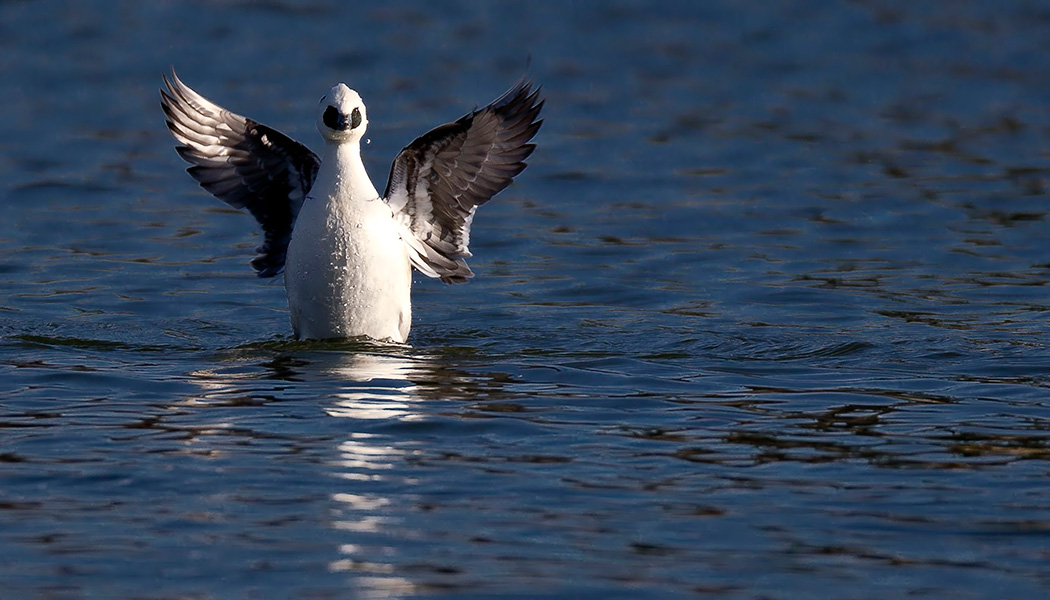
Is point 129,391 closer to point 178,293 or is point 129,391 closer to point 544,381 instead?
point 544,381

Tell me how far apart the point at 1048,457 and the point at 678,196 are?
8336mm

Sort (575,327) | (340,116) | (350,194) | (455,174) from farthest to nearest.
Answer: (575,327)
(455,174)
(350,194)
(340,116)

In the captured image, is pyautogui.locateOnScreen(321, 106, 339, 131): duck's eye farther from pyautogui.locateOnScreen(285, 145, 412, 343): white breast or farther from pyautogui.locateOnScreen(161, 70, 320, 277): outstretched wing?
pyautogui.locateOnScreen(161, 70, 320, 277): outstretched wing

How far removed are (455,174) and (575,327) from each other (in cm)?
138

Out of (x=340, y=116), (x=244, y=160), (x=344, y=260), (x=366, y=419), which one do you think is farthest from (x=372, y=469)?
(x=244, y=160)

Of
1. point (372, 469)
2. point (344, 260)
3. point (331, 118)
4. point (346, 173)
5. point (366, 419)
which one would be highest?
point (331, 118)

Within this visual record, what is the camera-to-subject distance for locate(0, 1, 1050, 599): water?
652 cm

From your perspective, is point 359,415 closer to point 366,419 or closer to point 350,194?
point 366,419

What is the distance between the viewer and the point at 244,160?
10828mm

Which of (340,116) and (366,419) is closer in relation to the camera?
(366,419)

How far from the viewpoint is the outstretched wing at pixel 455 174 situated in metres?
10.4

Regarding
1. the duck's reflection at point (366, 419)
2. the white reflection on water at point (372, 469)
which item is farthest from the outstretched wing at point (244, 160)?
the white reflection on water at point (372, 469)

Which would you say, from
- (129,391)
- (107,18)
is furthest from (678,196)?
(107,18)

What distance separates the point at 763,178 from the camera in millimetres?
16500
